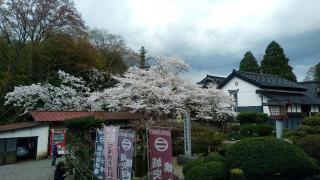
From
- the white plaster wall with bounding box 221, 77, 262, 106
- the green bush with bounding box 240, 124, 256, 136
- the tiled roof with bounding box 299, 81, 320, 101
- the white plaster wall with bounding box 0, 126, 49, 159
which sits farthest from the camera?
the tiled roof with bounding box 299, 81, 320, 101

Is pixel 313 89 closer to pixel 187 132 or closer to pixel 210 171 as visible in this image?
pixel 187 132

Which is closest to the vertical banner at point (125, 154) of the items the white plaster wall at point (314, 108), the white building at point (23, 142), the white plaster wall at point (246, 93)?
the white building at point (23, 142)

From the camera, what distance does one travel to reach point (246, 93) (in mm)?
29922

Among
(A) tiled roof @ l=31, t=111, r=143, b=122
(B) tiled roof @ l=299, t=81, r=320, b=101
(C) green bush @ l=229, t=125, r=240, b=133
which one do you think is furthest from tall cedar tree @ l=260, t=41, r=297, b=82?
(A) tiled roof @ l=31, t=111, r=143, b=122

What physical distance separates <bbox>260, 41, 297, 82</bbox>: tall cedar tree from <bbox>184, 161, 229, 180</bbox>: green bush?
3372 cm

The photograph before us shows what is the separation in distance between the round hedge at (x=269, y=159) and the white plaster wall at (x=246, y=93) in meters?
20.6

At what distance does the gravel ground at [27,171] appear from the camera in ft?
51.3

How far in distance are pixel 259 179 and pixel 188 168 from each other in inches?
105

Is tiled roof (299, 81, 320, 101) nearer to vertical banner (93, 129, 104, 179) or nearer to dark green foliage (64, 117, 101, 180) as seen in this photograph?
dark green foliage (64, 117, 101, 180)

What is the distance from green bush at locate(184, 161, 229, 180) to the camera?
30.3ft

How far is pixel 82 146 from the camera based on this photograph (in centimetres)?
1384

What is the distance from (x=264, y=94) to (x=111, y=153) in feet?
69.8

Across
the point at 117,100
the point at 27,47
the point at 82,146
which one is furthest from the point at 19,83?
the point at 82,146

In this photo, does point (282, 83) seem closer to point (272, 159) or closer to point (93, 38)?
point (93, 38)
